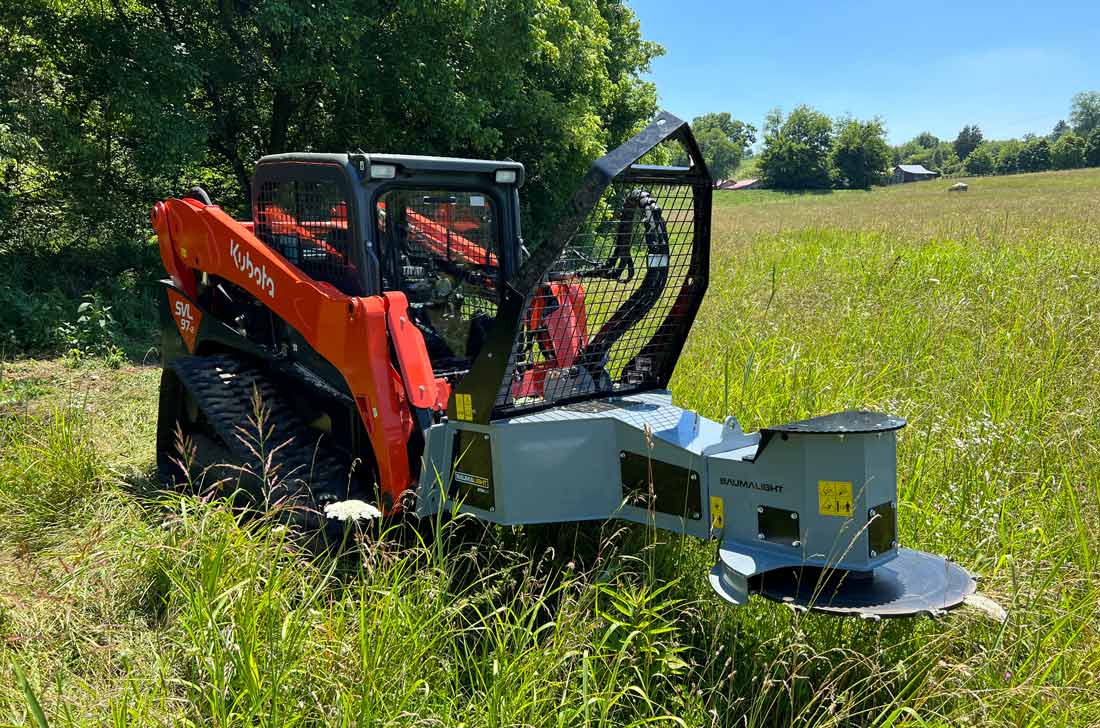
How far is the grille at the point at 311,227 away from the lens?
11.7ft

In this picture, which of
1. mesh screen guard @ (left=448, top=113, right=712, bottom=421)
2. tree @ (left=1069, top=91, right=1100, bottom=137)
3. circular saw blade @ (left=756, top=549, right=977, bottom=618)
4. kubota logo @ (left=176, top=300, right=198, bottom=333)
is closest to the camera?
circular saw blade @ (left=756, top=549, right=977, bottom=618)

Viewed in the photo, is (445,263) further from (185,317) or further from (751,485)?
(751,485)

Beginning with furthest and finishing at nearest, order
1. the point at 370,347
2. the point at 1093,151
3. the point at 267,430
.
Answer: the point at 1093,151
the point at 267,430
the point at 370,347

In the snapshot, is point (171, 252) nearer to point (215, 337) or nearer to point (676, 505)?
point (215, 337)

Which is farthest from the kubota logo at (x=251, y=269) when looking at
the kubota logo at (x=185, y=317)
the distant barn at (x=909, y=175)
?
the distant barn at (x=909, y=175)

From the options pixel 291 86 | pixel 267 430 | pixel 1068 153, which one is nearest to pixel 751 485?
pixel 267 430

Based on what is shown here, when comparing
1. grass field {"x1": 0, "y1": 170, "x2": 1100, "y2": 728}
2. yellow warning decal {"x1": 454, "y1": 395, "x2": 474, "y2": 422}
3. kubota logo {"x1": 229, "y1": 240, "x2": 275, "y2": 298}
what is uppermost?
kubota logo {"x1": 229, "y1": 240, "x2": 275, "y2": 298}

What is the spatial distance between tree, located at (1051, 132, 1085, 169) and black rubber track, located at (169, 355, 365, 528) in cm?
8568

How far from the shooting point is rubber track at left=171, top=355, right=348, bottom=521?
3482 millimetres

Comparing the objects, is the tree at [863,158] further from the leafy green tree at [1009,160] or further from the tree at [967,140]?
the tree at [967,140]

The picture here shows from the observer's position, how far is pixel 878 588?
2.31m

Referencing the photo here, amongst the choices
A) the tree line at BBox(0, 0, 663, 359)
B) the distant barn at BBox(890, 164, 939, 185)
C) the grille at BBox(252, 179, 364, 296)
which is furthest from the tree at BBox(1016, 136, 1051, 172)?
the grille at BBox(252, 179, 364, 296)

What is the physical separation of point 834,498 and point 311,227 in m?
2.73

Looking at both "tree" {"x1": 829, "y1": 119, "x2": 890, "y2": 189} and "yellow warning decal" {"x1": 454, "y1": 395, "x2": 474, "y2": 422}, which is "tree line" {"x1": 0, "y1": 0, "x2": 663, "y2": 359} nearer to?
"yellow warning decal" {"x1": 454, "y1": 395, "x2": 474, "y2": 422}
